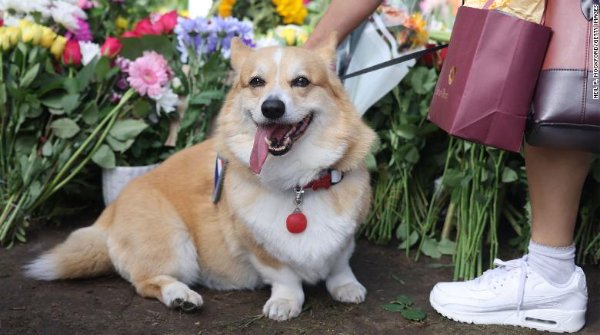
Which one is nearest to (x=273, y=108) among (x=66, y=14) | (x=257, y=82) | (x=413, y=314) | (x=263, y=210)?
(x=257, y=82)

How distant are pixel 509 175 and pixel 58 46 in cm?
243

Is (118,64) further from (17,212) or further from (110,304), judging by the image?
(110,304)

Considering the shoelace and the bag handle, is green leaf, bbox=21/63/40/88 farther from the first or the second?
the bag handle

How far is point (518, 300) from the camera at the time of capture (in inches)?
92.4

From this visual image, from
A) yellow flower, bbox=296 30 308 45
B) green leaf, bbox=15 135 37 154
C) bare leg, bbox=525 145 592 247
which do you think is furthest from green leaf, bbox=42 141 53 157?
bare leg, bbox=525 145 592 247

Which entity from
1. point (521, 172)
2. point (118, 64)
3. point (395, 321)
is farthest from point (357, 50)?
point (395, 321)

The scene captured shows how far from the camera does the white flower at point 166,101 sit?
345 centimetres

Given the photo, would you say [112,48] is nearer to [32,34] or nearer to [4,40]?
[32,34]

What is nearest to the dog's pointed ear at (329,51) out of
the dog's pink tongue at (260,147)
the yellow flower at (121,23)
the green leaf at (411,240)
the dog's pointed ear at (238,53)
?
the dog's pointed ear at (238,53)

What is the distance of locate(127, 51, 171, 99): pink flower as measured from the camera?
3.39m

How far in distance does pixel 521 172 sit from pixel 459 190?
322mm

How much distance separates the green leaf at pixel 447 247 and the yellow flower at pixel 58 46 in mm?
2279

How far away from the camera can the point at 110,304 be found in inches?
100

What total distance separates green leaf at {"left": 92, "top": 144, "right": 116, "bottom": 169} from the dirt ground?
0.66 m
